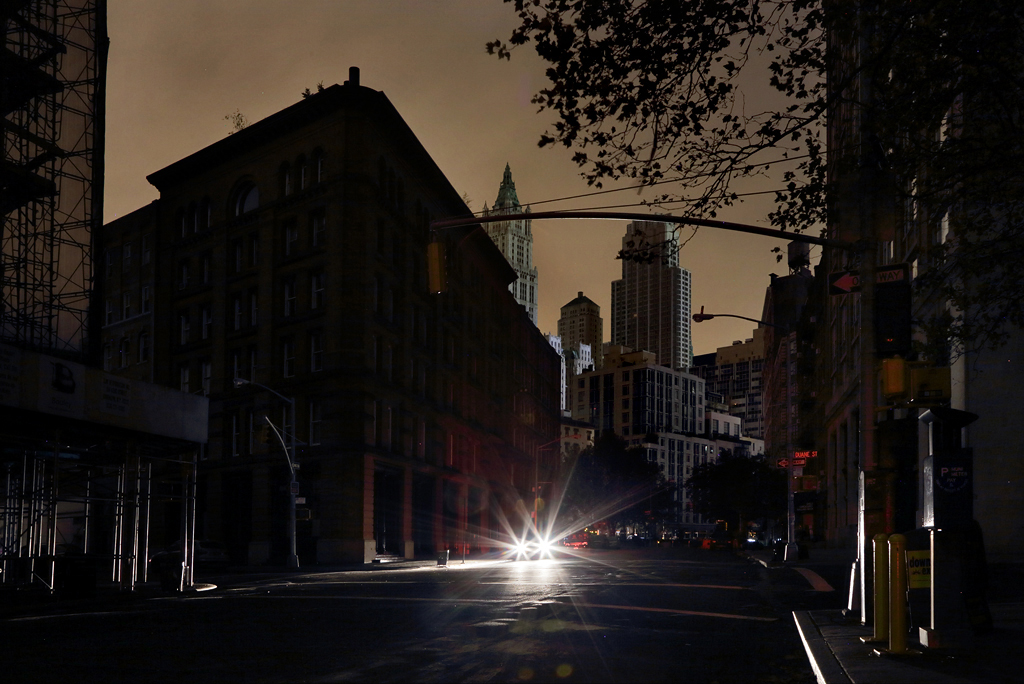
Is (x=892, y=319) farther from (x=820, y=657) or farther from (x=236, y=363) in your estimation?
(x=236, y=363)

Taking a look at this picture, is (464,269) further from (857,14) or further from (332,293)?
(857,14)

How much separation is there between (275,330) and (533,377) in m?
49.1

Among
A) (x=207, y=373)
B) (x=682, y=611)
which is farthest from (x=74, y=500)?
(x=207, y=373)

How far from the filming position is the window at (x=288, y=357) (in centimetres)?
5059

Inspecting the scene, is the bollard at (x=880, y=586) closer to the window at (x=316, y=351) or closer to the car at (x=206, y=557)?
the car at (x=206, y=557)

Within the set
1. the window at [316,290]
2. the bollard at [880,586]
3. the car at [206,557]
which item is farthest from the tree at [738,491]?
the bollard at [880,586]

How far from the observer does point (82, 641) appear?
12516 mm

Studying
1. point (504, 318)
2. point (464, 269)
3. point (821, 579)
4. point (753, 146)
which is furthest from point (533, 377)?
point (753, 146)

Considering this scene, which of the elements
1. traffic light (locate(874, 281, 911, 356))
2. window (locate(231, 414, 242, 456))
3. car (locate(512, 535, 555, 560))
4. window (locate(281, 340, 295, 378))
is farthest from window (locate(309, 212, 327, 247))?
traffic light (locate(874, 281, 911, 356))

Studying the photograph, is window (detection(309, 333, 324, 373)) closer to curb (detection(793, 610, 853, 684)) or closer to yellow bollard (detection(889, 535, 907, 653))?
curb (detection(793, 610, 853, 684))

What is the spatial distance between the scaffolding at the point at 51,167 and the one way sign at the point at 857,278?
29781mm

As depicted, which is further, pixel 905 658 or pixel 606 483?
pixel 606 483

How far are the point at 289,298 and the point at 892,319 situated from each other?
42.2m

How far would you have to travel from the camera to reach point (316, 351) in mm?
49312
